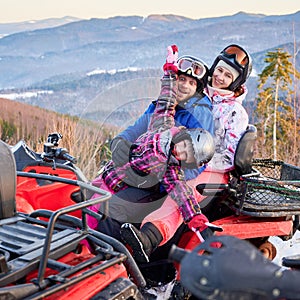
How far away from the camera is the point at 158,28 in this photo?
168 meters

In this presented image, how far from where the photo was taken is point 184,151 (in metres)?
3.74

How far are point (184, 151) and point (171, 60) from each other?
0.77 metres

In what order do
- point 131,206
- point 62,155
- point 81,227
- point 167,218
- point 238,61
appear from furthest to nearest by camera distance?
point 238,61
point 62,155
point 131,206
point 167,218
point 81,227

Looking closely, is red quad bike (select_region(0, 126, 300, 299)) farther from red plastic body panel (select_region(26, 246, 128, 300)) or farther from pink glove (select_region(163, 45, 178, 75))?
pink glove (select_region(163, 45, 178, 75))

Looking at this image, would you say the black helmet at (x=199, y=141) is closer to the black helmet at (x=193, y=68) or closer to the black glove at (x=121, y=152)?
the black glove at (x=121, y=152)

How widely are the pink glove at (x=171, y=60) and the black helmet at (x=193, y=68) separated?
0.09 metres

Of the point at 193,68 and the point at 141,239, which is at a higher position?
the point at 193,68

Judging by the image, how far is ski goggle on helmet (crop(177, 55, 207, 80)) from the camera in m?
4.16

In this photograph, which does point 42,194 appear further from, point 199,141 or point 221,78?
point 221,78

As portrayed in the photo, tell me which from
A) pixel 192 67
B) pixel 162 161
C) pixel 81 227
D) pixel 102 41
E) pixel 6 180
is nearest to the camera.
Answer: pixel 6 180

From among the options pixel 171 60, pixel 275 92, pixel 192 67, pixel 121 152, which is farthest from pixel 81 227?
pixel 275 92

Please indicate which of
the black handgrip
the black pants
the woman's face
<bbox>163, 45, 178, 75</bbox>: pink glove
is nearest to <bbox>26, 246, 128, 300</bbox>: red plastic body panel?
the black pants

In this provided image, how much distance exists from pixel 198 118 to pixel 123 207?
914 millimetres

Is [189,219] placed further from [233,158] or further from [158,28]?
[158,28]
